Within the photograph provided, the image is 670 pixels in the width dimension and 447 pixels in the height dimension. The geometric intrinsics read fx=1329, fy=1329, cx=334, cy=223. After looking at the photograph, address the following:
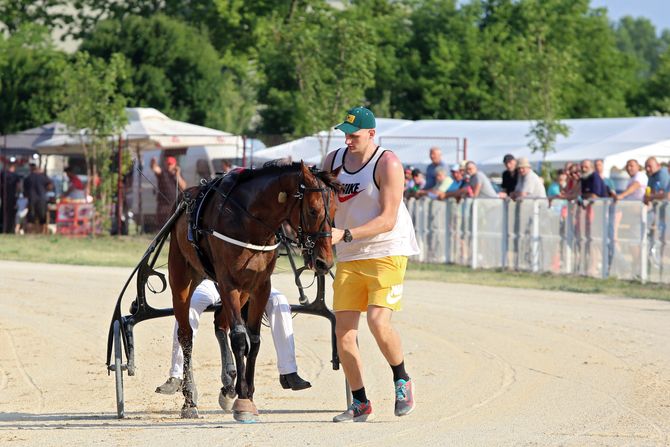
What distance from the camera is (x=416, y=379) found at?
1030 cm

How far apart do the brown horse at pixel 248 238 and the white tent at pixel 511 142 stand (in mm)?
19773

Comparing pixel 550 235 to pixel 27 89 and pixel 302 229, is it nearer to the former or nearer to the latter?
pixel 302 229

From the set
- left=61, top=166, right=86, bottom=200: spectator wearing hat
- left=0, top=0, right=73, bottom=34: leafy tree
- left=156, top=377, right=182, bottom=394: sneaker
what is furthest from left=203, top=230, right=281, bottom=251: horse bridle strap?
left=0, top=0, right=73, bottom=34: leafy tree

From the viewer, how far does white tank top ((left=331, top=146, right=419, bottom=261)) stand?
806 centimetres

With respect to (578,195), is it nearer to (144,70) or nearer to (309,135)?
(309,135)

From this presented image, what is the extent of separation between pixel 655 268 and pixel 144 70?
1335 inches

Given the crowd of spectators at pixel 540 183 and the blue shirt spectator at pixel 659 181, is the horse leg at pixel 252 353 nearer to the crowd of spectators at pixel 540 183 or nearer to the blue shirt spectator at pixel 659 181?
the crowd of spectators at pixel 540 183

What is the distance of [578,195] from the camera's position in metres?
19.6

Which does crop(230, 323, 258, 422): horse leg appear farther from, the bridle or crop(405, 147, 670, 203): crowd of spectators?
crop(405, 147, 670, 203): crowd of spectators

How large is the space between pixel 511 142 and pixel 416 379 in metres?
22.7

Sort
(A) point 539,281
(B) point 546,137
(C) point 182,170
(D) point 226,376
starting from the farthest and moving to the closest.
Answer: (C) point 182,170, (B) point 546,137, (A) point 539,281, (D) point 226,376

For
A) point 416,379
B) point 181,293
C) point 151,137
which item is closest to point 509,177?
point 416,379

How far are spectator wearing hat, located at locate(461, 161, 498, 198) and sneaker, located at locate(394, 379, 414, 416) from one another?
43.9ft

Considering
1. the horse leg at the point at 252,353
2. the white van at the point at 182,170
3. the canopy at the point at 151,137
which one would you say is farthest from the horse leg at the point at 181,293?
the canopy at the point at 151,137
